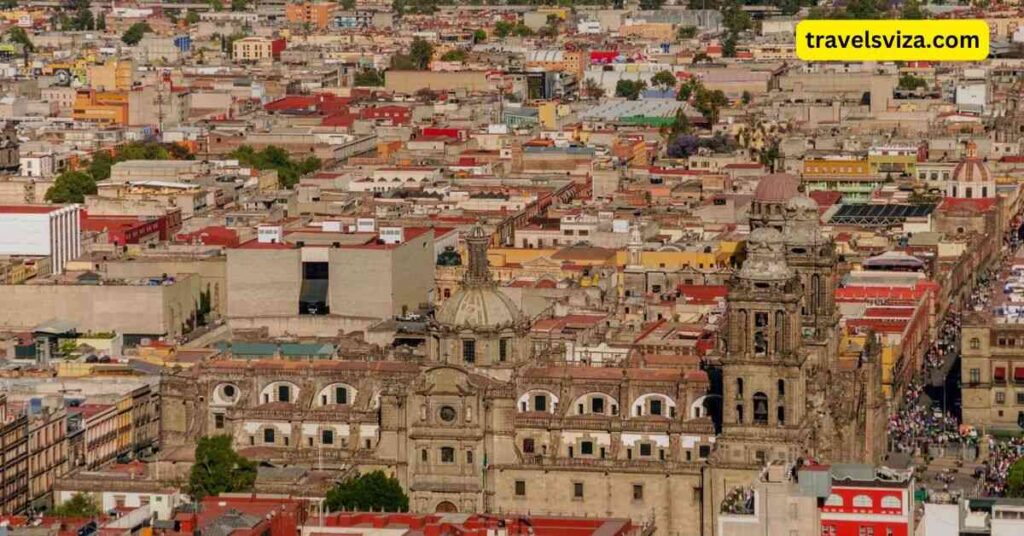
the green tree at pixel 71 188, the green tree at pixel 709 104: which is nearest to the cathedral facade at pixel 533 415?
the green tree at pixel 71 188

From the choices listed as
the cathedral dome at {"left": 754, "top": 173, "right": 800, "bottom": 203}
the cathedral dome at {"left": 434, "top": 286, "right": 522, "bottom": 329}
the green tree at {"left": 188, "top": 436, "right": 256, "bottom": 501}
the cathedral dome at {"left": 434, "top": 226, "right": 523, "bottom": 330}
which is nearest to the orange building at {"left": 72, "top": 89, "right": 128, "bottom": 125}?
the cathedral dome at {"left": 754, "top": 173, "right": 800, "bottom": 203}

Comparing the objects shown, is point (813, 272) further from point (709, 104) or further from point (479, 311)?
point (709, 104)

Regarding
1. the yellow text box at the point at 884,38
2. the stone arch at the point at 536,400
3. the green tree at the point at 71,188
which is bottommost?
the green tree at the point at 71,188

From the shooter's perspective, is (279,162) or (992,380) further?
(279,162)

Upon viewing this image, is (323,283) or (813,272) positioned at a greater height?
(813,272)

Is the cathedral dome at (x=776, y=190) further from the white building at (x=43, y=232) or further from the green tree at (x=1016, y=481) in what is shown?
the white building at (x=43, y=232)

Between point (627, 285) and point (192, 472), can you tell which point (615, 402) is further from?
point (627, 285)

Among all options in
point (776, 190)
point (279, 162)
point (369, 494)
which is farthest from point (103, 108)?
point (369, 494)
